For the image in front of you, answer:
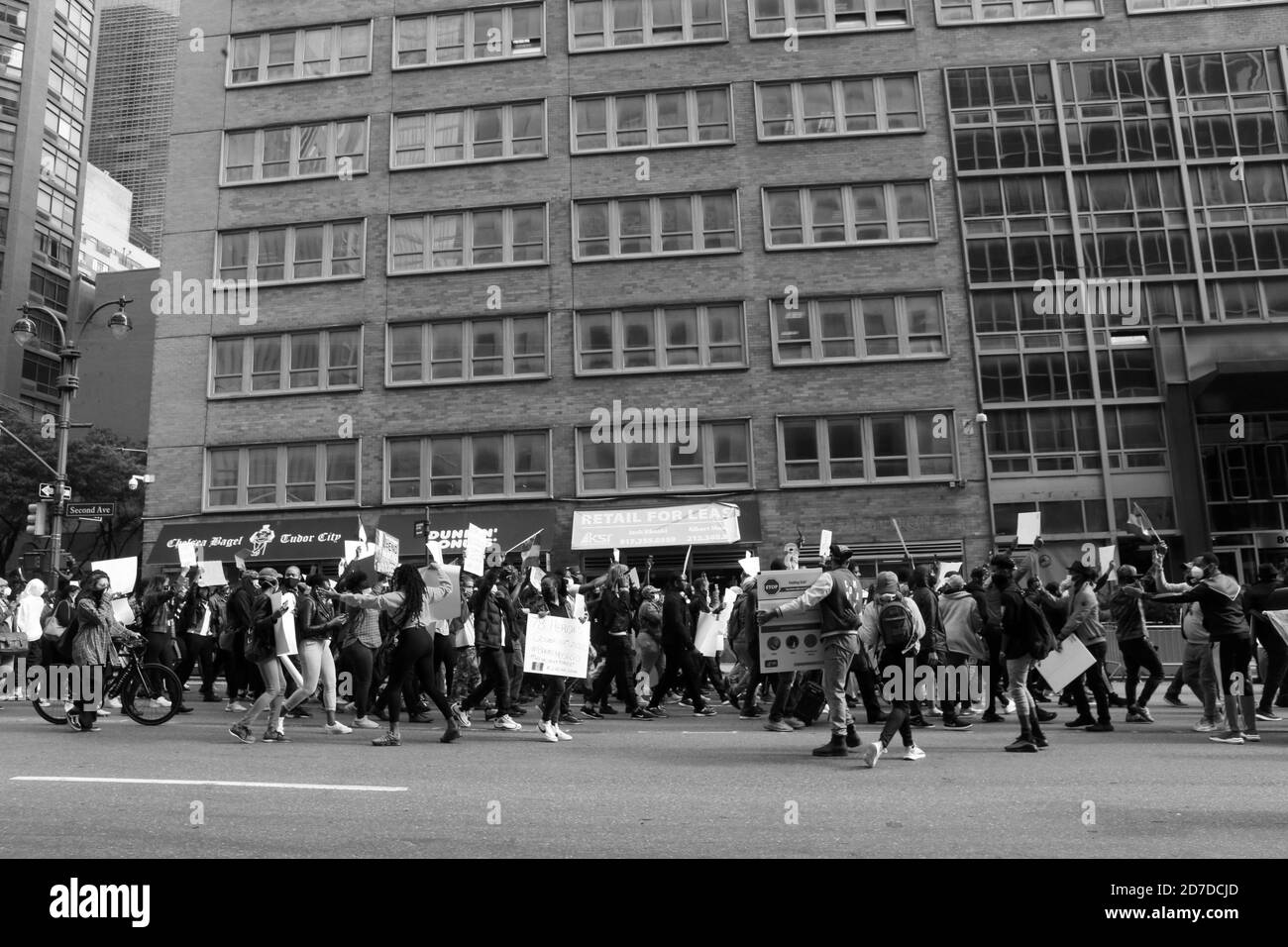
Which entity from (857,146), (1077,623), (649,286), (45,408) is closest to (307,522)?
(649,286)

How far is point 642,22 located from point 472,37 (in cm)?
558

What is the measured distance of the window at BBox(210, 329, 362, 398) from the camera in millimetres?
32188

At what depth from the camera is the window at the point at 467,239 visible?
32.2 m

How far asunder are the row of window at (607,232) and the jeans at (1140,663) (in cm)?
2055

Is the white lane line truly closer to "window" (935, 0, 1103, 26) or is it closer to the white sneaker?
the white sneaker

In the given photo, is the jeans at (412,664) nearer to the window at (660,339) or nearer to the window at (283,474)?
the window at (660,339)

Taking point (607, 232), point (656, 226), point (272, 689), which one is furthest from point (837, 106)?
point (272, 689)

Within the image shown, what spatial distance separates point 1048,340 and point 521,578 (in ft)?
75.2

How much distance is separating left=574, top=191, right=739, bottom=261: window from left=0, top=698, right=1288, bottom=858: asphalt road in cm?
2248

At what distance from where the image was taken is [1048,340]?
100 feet
